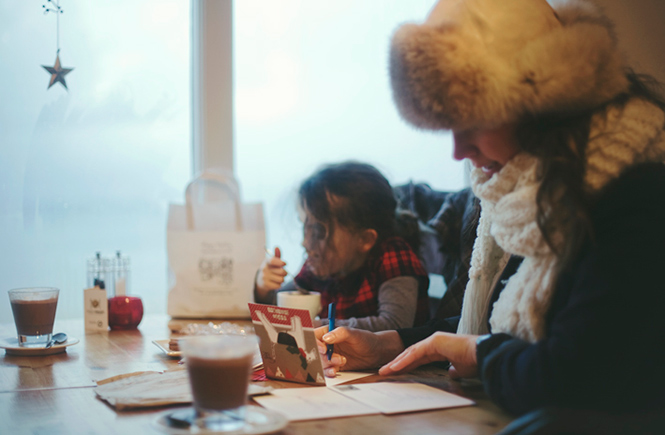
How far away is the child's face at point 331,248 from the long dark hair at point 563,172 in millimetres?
886

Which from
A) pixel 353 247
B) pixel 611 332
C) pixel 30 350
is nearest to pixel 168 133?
pixel 353 247

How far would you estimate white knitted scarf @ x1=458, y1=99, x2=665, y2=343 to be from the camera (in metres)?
0.92

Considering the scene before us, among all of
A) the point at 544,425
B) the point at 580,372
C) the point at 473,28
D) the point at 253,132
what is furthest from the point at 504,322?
the point at 253,132

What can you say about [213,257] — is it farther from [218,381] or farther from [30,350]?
[218,381]

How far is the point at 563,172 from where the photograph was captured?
35.7 inches

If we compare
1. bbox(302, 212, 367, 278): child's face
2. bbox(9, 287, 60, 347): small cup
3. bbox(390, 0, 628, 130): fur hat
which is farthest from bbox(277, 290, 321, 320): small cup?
bbox(390, 0, 628, 130): fur hat

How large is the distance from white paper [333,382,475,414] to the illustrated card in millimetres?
61

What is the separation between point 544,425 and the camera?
0.66m

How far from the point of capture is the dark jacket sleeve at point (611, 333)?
788 millimetres

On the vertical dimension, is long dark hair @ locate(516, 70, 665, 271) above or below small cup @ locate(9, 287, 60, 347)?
above

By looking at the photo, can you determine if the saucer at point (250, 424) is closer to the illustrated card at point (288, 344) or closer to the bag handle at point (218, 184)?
the illustrated card at point (288, 344)

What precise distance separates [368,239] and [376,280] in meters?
0.13

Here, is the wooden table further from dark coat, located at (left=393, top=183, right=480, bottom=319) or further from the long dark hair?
dark coat, located at (left=393, top=183, right=480, bottom=319)

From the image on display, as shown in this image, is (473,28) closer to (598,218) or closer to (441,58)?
(441,58)
